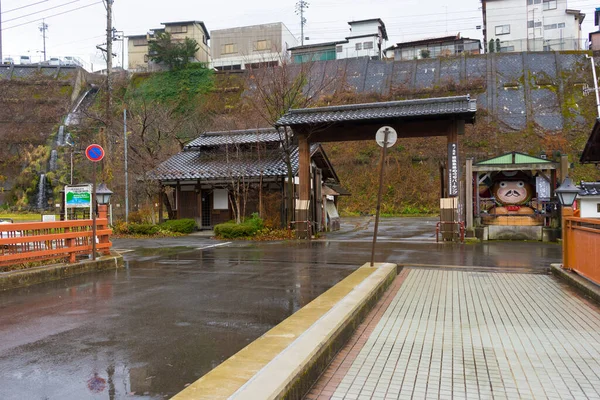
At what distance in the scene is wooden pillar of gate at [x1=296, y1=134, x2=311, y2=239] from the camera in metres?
18.0

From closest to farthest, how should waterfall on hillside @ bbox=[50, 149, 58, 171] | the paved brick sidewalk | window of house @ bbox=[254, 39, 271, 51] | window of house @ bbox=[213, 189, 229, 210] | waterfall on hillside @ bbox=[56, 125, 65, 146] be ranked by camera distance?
the paved brick sidewalk → window of house @ bbox=[213, 189, 229, 210] → waterfall on hillside @ bbox=[50, 149, 58, 171] → waterfall on hillside @ bbox=[56, 125, 65, 146] → window of house @ bbox=[254, 39, 271, 51]

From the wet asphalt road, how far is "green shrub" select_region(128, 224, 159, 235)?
8.80 meters

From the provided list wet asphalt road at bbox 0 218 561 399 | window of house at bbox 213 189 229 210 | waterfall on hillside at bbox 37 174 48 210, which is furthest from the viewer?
waterfall on hillside at bbox 37 174 48 210

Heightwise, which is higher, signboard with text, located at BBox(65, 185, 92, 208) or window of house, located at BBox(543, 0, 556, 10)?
window of house, located at BBox(543, 0, 556, 10)

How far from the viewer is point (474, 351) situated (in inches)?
177

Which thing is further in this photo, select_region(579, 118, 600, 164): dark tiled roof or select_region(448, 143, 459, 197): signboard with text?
select_region(448, 143, 459, 197): signboard with text

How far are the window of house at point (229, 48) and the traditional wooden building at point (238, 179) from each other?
3790 cm

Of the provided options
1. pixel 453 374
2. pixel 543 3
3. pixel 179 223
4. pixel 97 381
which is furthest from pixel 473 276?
pixel 543 3

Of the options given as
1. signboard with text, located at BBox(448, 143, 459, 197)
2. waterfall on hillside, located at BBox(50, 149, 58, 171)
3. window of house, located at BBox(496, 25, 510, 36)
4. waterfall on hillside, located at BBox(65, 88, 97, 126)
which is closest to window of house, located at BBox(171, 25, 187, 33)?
waterfall on hillside, located at BBox(65, 88, 97, 126)

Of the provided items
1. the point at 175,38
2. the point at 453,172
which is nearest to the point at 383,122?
the point at 453,172

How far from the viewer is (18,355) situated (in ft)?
14.1

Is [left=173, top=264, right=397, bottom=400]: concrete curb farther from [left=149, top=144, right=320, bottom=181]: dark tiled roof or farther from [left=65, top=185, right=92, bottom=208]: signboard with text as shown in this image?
[left=149, top=144, right=320, bottom=181]: dark tiled roof

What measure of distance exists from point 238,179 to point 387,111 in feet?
25.7

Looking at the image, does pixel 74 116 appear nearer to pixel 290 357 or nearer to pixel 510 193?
pixel 510 193
